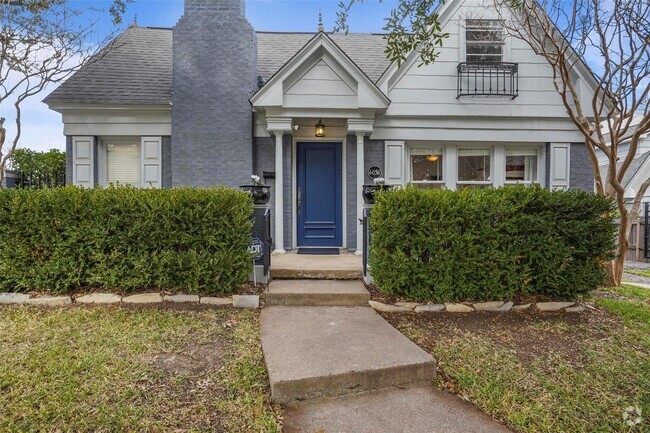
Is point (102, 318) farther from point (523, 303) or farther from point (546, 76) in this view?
point (546, 76)

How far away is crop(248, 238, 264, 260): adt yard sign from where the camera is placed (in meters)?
4.61

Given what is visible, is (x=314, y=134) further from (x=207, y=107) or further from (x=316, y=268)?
(x=316, y=268)

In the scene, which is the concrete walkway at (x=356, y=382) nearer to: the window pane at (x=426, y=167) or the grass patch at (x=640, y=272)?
the window pane at (x=426, y=167)

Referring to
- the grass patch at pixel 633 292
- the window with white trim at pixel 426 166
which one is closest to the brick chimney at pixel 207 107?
the window with white trim at pixel 426 166

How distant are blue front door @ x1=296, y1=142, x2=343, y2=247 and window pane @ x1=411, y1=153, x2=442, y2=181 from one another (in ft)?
5.37

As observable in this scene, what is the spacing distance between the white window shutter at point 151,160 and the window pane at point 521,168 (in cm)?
734

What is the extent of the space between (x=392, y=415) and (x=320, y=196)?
202 inches

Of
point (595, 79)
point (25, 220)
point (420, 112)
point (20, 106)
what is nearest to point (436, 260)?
point (420, 112)

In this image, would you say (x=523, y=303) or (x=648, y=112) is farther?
(x=648, y=112)

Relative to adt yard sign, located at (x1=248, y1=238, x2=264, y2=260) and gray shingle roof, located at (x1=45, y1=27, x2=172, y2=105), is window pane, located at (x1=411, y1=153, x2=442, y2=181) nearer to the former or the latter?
adt yard sign, located at (x1=248, y1=238, x2=264, y2=260)

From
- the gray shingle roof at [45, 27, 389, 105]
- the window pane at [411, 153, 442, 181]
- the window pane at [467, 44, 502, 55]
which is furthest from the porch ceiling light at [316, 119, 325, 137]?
the window pane at [467, 44, 502, 55]

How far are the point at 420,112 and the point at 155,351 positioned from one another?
6.24 meters

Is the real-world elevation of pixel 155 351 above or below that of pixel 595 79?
below

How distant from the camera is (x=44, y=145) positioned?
9.77m
